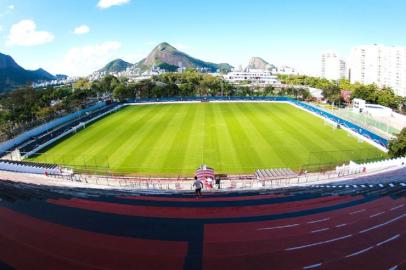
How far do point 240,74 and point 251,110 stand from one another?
108 metres

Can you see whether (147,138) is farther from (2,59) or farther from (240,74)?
(2,59)

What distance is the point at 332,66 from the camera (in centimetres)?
16462

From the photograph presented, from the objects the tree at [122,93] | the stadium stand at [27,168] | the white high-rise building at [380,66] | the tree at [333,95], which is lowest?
the stadium stand at [27,168]

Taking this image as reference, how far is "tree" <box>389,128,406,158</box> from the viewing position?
25188mm

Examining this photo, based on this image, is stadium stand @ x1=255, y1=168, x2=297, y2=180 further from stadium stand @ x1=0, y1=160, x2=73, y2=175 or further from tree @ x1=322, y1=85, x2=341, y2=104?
tree @ x1=322, y1=85, x2=341, y2=104

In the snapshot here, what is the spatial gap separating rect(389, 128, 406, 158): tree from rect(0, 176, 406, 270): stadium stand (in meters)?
12.0

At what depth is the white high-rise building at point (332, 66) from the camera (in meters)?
160

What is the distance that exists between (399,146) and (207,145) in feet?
55.4

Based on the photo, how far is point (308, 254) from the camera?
356 inches

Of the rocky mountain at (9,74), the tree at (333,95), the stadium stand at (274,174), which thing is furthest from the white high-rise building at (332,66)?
the rocky mountain at (9,74)

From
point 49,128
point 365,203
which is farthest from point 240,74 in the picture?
point 365,203

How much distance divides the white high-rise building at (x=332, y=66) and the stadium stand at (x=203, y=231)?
15592 cm

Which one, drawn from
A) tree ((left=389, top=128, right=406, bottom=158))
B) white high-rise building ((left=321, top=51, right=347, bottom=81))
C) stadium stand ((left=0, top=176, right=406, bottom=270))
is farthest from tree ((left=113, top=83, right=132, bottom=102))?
white high-rise building ((left=321, top=51, right=347, bottom=81))

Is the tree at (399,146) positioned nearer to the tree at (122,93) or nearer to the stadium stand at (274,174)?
the stadium stand at (274,174)
